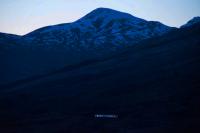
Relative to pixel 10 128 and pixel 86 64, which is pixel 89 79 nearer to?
pixel 86 64

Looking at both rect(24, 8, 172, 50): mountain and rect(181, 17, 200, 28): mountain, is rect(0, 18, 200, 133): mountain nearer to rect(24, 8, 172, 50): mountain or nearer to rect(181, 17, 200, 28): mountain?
rect(24, 8, 172, 50): mountain

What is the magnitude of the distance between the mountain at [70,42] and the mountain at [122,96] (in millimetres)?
32511

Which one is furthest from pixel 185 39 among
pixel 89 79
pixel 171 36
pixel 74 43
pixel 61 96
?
pixel 74 43

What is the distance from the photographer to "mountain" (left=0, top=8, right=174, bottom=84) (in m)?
129

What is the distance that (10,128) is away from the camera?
118ft

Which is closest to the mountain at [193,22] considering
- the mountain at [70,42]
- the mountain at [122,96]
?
the mountain at [70,42]

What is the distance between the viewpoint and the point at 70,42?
164000 millimetres

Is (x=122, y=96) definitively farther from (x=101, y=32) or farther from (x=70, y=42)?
(x=101, y=32)

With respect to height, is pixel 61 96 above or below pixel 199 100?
below

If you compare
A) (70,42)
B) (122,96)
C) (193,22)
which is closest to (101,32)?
(70,42)

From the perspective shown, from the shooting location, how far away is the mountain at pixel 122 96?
32.8 m

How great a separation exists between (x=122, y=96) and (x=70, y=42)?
382 ft

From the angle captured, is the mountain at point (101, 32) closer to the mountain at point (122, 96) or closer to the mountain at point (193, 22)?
the mountain at point (193, 22)

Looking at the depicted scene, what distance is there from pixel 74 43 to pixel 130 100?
118m
